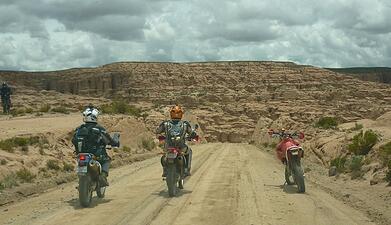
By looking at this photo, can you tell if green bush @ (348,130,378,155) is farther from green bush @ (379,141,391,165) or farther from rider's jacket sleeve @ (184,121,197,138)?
rider's jacket sleeve @ (184,121,197,138)

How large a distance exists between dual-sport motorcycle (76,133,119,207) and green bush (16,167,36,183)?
549cm

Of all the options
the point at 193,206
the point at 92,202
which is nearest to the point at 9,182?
the point at 92,202

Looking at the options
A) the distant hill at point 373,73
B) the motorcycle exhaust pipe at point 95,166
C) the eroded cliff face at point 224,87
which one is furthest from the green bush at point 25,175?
the distant hill at point 373,73

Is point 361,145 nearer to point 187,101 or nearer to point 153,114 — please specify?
point 153,114

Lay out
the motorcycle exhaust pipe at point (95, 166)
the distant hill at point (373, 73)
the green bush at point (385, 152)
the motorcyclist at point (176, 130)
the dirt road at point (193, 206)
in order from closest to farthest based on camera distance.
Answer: the dirt road at point (193, 206), the motorcycle exhaust pipe at point (95, 166), the motorcyclist at point (176, 130), the green bush at point (385, 152), the distant hill at point (373, 73)

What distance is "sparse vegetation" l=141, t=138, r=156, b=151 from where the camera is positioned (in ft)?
129

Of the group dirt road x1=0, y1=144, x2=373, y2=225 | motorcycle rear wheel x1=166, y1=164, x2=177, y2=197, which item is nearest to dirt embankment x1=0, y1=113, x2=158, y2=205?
dirt road x1=0, y1=144, x2=373, y2=225

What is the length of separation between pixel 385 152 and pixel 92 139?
34.8 feet

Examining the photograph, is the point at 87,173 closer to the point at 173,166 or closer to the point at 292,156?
the point at 173,166

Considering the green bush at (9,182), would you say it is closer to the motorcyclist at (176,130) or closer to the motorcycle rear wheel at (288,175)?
the motorcyclist at (176,130)

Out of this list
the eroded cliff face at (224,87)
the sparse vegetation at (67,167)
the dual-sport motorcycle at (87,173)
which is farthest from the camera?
the eroded cliff face at (224,87)

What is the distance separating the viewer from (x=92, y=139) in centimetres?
1253

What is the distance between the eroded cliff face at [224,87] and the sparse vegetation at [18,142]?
67.7 m

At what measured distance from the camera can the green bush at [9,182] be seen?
15766 millimetres
